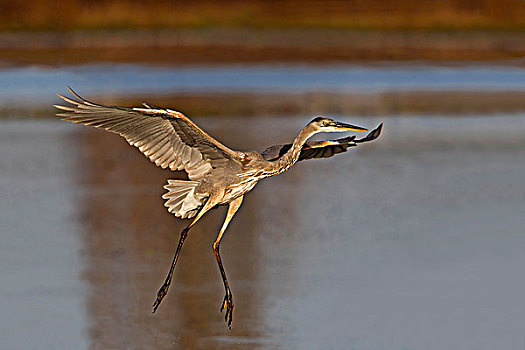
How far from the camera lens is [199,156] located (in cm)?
789

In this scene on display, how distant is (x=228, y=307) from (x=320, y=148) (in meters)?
1.63

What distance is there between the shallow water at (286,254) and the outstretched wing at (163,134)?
946 millimetres

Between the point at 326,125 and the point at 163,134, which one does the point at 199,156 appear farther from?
the point at 326,125

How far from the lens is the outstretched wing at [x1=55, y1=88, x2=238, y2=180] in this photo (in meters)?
7.27

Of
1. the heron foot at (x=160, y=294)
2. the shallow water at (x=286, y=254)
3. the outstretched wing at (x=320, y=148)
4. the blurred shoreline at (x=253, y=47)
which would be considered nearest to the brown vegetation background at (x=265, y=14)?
the blurred shoreline at (x=253, y=47)

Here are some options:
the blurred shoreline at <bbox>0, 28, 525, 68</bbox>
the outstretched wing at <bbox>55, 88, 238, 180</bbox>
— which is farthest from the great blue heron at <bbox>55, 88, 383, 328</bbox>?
the blurred shoreline at <bbox>0, 28, 525, 68</bbox>

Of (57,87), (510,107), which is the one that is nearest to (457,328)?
(510,107)

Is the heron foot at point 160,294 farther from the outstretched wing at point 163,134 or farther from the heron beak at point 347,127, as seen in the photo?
the heron beak at point 347,127

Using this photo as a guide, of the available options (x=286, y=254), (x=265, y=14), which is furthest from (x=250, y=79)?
(x=286, y=254)

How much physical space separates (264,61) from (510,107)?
6748 mm

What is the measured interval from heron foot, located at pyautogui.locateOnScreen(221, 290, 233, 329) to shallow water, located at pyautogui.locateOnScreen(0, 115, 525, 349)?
6 cm

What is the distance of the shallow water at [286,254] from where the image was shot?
23.5 feet

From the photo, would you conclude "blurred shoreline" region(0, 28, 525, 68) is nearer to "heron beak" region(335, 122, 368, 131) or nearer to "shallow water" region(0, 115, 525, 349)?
"shallow water" region(0, 115, 525, 349)

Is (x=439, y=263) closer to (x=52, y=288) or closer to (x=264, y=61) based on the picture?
(x=52, y=288)
